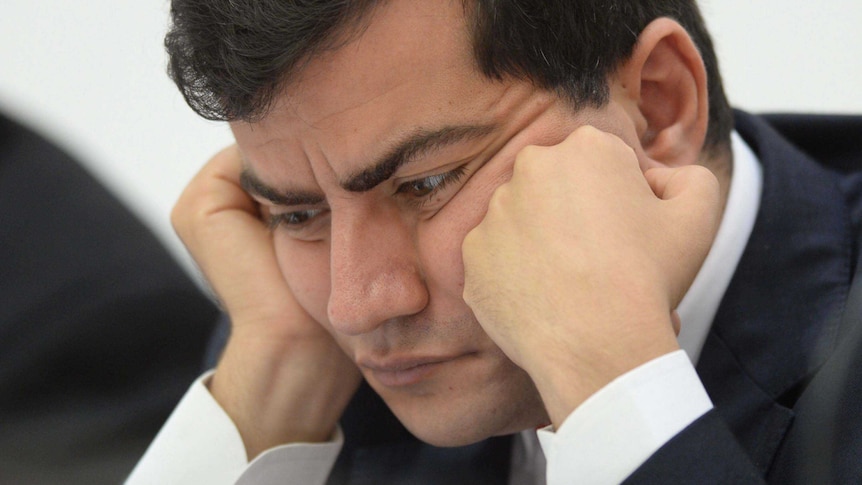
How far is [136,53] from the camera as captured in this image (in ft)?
9.75

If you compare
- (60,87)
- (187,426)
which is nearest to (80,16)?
(60,87)

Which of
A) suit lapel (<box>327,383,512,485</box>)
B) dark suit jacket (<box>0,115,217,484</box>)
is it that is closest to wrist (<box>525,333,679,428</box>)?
suit lapel (<box>327,383,512,485</box>)

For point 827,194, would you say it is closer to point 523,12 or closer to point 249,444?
point 523,12

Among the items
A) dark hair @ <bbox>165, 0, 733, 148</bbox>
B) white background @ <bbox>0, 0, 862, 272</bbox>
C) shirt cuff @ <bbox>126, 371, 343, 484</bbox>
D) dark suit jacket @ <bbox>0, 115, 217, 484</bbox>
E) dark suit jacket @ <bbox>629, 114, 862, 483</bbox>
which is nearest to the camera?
dark hair @ <bbox>165, 0, 733, 148</bbox>

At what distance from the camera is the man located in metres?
1.13

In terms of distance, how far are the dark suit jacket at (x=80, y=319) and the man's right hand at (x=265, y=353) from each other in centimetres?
52

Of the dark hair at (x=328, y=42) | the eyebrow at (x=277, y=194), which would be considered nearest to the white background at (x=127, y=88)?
the dark hair at (x=328, y=42)

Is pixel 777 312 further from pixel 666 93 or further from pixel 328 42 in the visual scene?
pixel 328 42

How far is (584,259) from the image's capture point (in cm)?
115

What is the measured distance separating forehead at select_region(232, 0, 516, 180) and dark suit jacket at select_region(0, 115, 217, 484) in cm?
115

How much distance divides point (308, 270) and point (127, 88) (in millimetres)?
1711

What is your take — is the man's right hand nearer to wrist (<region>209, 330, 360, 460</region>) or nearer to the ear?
wrist (<region>209, 330, 360, 460</region>)

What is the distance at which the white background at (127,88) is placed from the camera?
2.45 metres

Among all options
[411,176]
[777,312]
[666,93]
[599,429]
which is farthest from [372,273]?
[777,312]
